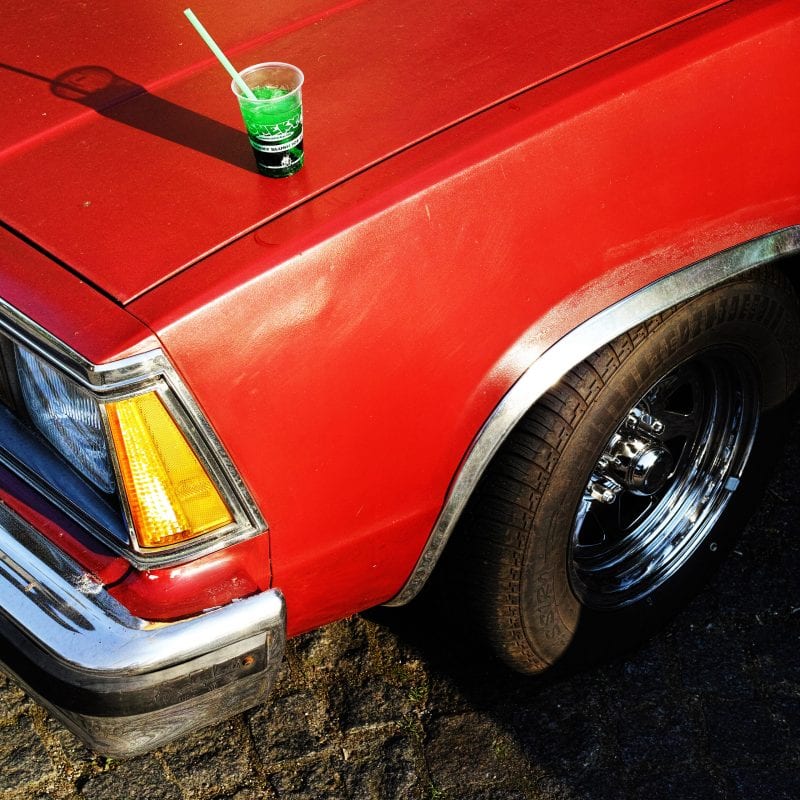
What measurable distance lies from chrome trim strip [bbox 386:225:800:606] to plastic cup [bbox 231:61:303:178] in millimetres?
527

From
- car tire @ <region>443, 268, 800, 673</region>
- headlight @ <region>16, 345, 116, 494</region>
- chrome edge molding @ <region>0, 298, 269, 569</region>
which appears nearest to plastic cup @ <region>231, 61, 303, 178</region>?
chrome edge molding @ <region>0, 298, 269, 569</region>

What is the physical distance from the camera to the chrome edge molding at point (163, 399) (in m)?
1.57

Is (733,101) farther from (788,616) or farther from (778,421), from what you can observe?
(788,616)

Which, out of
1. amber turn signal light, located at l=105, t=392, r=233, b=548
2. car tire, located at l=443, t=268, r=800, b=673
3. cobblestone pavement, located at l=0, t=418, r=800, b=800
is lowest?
cobblestone pavement, located at l=0, t=418, r=800, b=800

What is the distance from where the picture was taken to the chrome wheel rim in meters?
2.43

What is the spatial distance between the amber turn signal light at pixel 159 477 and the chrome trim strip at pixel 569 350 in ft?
1.51

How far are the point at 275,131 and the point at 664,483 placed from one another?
57.5 inches

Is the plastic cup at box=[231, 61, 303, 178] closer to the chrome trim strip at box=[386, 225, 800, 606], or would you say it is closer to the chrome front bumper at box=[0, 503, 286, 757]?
the chrome trim strip at box=[386, 225, 800, 606]

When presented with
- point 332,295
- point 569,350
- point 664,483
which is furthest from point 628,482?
point 332,295

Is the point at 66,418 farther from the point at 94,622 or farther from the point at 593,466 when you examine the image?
the point at 593,466

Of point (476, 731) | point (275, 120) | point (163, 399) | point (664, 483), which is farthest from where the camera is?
point (664, 483)

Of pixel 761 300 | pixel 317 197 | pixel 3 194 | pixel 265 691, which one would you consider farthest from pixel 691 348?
pixel 3 194

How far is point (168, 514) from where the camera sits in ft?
5.62

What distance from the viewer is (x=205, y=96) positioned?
1967 millimetres
